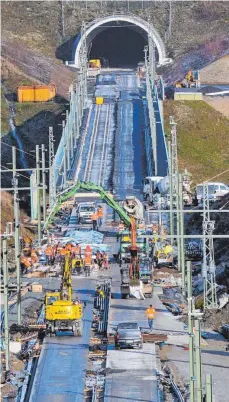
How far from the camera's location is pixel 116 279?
230ft

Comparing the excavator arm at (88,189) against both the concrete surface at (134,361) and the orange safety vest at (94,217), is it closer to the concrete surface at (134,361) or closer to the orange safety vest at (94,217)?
the orange safety vest at (94,217)

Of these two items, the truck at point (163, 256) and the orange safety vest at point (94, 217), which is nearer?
the truck at point (163, 256)

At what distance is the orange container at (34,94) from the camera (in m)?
131

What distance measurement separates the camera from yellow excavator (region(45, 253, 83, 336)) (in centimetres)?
5659

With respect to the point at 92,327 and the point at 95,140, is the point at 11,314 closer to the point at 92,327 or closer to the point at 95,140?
the point at 92,327

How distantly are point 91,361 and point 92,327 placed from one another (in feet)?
17.2

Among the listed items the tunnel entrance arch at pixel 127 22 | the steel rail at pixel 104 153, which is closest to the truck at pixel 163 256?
the steel rail at pixel 104 153

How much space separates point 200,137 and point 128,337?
207 ft

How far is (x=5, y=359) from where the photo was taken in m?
53.4

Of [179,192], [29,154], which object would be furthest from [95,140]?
[179,192]

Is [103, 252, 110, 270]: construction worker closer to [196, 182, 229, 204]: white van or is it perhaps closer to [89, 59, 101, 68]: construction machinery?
[196, 182, 229, 204]: white van

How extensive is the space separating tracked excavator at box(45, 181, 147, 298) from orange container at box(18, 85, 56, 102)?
4398cm

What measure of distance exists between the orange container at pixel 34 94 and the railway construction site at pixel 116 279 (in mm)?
11481

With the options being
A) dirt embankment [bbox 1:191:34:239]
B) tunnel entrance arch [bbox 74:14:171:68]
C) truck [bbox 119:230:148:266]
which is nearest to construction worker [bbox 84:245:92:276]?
truck [bbox 119:230:148:266]
